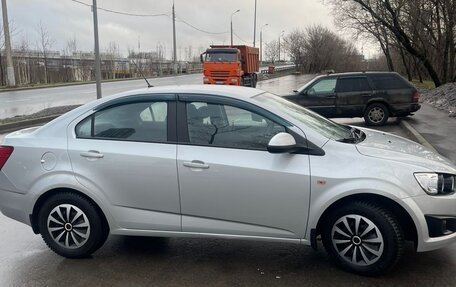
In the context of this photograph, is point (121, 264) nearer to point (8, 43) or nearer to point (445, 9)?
point (445, 9)

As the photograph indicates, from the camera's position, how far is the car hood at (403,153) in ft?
12.2

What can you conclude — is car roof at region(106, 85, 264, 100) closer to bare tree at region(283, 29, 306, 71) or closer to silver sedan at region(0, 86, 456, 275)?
silver sedan at region(0, 86, 456, 275)

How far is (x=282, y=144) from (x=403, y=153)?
113 cm

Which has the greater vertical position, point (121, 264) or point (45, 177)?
point (45, 177)

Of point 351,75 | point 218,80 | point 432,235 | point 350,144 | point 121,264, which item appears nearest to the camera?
point 432,235

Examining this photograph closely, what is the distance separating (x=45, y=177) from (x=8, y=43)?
3091 centimetres

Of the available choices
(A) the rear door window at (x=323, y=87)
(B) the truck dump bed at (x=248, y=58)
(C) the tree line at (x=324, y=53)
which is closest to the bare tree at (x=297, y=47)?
(C) the tree line at (x=324, y=53)

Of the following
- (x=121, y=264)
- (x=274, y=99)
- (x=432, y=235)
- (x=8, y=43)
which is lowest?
(x=121, y=264)

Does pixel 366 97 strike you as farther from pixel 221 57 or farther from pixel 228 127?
pixel 221 57

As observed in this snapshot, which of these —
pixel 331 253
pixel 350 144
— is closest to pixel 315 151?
pixel 350 144

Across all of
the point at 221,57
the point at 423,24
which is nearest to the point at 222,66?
the point at 221,57

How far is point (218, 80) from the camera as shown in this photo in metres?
26.0

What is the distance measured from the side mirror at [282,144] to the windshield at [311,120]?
0.42 m

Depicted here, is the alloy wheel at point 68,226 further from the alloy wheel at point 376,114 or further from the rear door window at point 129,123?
the alloy wheel at point 376,114
